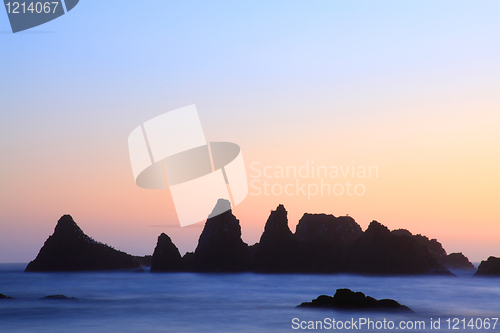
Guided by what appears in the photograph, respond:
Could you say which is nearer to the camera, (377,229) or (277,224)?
(377,229)

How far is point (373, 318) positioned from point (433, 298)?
33.7 meters

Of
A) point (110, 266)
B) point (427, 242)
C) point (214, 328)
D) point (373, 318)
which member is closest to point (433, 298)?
point (373, 318)

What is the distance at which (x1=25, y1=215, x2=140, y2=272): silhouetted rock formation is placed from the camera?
428 ft

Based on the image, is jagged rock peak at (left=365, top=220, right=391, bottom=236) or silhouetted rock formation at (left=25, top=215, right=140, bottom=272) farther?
silhouetted rock formation at (left=25, top=215, right=140, bottom=272)

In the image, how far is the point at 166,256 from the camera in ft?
382

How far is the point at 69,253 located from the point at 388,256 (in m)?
85.1

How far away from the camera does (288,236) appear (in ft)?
396

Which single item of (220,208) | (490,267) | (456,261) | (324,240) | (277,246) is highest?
(220,208)

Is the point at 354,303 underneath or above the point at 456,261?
above

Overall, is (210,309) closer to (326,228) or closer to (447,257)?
(326,228)

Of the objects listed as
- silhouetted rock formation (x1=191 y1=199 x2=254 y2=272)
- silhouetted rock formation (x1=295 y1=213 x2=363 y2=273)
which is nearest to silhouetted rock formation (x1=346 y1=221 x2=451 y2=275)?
silhouetted rock formation (x1=295 y1=213 x2=363 y2=273)

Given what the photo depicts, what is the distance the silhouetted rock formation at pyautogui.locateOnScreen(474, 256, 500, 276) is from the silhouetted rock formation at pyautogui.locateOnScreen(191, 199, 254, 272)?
174ft

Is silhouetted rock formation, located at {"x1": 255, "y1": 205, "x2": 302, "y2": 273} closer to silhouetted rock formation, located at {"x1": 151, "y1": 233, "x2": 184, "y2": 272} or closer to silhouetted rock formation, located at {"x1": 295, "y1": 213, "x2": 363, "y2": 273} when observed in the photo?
silhouetted rock formation, located at {"x1": 295, "y1": 213, "x2": 363, "y2": 273}

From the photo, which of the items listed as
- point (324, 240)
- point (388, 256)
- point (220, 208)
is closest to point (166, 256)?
point (220, 208)
